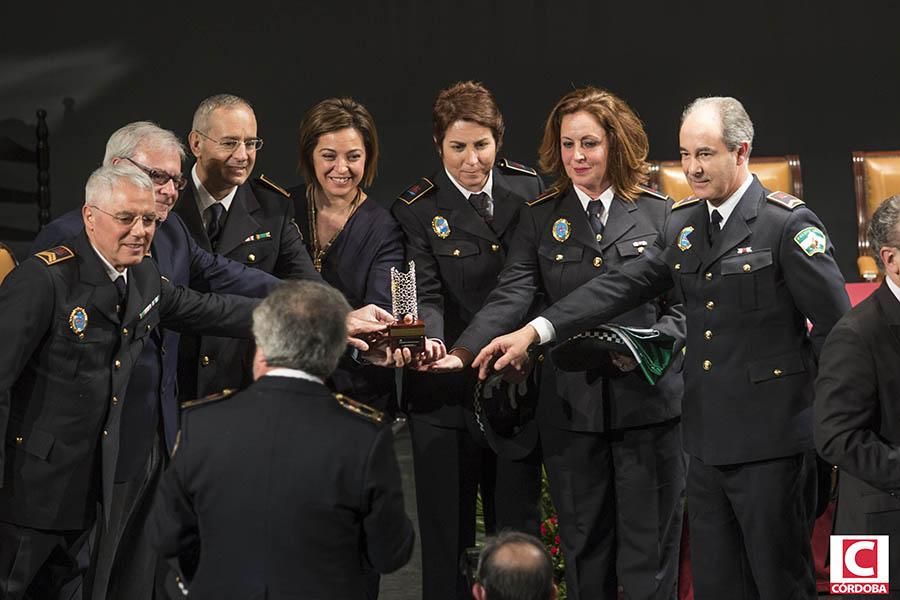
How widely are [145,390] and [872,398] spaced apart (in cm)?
181

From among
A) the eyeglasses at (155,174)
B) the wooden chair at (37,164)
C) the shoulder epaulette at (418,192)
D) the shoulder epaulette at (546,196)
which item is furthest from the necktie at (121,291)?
the wooden chair at (37,164)

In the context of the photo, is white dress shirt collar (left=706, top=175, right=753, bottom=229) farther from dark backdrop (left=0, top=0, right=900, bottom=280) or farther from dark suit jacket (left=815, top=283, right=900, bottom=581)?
dark backdrop (left=0, top=0, right=900, bottom=280)

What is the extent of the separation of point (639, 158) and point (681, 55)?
9.91 feet

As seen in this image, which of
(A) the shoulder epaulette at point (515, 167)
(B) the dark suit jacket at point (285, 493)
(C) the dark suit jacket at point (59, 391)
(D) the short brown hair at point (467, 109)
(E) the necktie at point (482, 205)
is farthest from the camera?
(A) the shoulder epaulette at point (515, 167)

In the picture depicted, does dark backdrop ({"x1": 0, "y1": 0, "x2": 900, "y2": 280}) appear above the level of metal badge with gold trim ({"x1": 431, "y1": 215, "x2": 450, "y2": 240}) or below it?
above

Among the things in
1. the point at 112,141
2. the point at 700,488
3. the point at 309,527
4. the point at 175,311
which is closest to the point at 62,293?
the point at 175,311

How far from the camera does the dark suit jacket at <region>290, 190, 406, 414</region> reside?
3596 millimetres

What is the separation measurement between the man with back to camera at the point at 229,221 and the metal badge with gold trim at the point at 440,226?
37 centimetres

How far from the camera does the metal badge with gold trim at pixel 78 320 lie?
2.87 meters

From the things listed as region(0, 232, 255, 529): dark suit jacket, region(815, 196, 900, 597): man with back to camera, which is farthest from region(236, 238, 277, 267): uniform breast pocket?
region(815, 196, 900, 597): man with back to camera

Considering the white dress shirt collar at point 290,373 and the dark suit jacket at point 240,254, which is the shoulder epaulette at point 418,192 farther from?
the white dress shirt collar at point 290,373

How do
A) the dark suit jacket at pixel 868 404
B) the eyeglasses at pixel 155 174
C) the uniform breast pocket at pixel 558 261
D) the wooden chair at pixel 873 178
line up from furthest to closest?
the wooden chair at pixel 873 178 < the uniform breast pocket at pixel 558 261 < the eyeglasses at pixel 155 174 < the dark suit jacket at pixel 868 404

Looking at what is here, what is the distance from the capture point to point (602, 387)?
3.33 meters

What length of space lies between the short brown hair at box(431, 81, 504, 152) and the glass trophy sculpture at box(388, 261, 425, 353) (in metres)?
0.43
